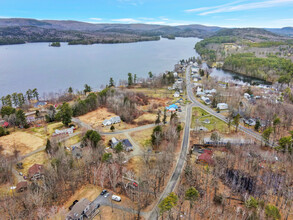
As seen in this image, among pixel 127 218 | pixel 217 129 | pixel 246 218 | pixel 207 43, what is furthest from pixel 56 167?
pixel 207 43

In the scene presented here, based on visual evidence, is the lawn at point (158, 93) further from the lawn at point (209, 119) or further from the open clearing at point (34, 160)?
the open clearing at point (34, 160)

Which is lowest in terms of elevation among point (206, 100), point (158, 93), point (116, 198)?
point (116, 198)

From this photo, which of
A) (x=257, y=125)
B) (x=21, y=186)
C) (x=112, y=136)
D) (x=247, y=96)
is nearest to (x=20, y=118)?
(x=112, y=136)

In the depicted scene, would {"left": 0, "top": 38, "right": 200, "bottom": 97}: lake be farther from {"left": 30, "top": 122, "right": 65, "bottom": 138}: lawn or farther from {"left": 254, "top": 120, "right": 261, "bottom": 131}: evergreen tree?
{"left": 254, "top": 120, "right": 261, "bottom": 131}: evergreen tree

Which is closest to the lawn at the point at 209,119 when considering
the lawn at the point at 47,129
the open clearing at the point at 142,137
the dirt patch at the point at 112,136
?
the open clearing at the point at 142,137

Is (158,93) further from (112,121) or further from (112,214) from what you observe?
(112,214)

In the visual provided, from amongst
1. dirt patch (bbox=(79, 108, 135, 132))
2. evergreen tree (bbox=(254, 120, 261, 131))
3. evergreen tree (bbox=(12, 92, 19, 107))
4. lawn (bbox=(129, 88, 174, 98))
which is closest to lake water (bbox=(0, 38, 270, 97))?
evergreen tree (bbox=(12, 92, 19, 107))
